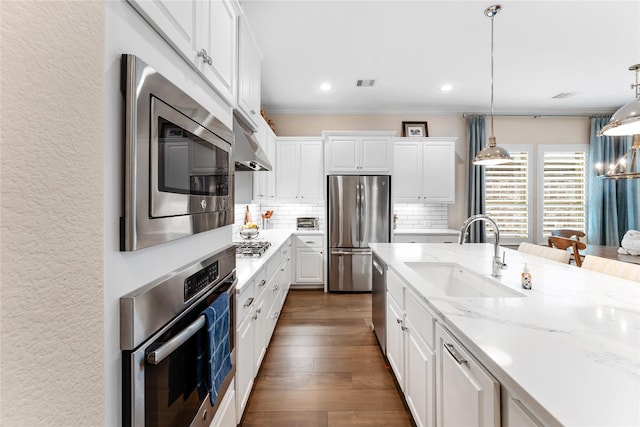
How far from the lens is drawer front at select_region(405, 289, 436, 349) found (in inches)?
54.6

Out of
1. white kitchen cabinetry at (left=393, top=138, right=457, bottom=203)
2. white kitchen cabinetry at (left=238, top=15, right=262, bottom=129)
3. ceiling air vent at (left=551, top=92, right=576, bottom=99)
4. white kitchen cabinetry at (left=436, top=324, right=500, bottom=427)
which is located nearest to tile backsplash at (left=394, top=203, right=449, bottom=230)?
white kitchen cabinetry at (left=393, top=138, right=457, bottom=203)

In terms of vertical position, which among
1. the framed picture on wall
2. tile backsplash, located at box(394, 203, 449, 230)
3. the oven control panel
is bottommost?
the oven control panel

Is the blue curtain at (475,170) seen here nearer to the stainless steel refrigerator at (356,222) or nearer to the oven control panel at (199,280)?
the stainless steel refrigerator at (356,222)

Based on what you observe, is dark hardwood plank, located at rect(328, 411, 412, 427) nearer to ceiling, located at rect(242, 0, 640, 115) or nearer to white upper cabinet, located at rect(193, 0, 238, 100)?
white upper cabinet, located at rect(193, 0, 238, 100)

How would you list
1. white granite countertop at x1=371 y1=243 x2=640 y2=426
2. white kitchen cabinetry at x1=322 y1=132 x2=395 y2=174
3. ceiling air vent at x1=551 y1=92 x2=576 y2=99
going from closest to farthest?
white granite countertop at x1=371 y1=243 x2=640 y2=426, ceiling air vent at x1=551 y1=92 x2=576 y2=99, white kitchen cabinetry at x1=322 y1=132 x2=395 y2=174

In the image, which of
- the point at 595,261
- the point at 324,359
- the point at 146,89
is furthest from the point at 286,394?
the point at 595,261

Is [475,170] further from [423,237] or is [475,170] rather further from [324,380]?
[324,380]

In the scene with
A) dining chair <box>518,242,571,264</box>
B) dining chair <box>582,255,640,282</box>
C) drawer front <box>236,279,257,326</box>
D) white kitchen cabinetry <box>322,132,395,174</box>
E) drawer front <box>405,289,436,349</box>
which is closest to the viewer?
drawer front <box>405,289,436,349</box>

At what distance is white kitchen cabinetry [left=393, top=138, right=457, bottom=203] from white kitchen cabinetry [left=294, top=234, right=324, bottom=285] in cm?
149

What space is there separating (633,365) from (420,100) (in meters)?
4.49

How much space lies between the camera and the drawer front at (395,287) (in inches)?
74.5

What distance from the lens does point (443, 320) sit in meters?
1.19

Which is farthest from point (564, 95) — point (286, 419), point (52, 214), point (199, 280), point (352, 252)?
point (52, 214)

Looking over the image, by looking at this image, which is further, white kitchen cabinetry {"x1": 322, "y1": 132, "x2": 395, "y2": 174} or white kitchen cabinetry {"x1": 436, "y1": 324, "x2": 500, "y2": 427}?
white kitchen cabinetry {"x1": 322, "y1": 132, "x2": 395, "y2": 174}
